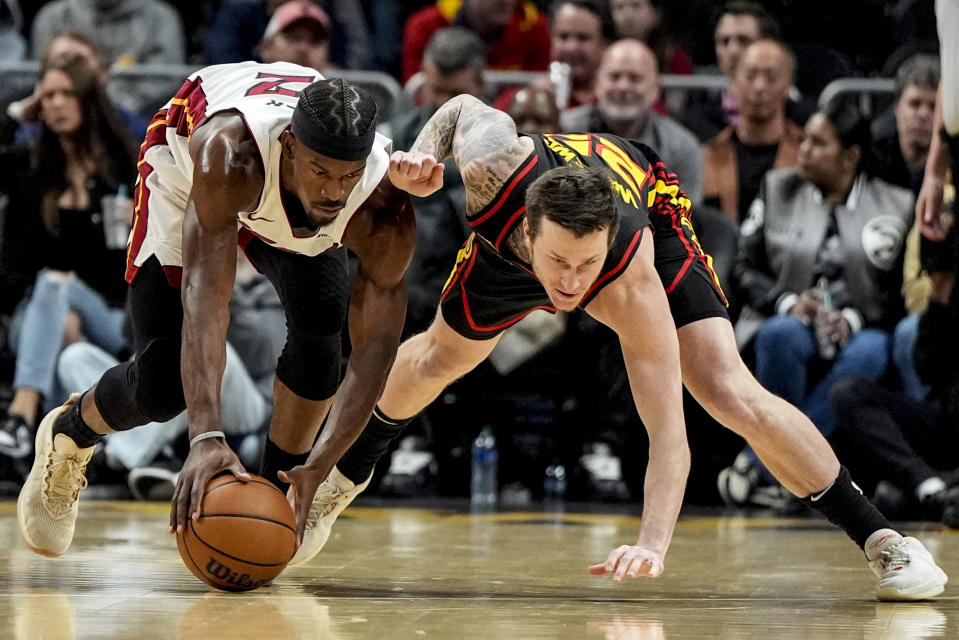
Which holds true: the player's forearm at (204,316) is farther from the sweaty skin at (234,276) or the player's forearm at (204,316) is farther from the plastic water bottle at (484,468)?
the plastic water bottle at (484,468)

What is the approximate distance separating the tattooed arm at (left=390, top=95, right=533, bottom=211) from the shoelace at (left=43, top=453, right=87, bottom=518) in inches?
61.1

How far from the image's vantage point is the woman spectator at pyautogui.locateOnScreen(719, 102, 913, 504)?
663 cm

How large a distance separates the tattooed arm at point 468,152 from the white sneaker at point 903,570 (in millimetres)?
1505

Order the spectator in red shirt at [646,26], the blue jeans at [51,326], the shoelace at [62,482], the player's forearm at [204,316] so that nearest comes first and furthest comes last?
the player's forearm at [204,316] < the shoelace at [62,482] < the blue jeans at [51,326] < the spectator in red shirt at [646,26]

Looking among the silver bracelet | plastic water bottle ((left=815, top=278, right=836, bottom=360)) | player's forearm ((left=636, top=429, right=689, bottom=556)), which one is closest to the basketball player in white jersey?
the silver bracelet

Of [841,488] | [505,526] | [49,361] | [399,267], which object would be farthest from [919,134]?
[49,361]

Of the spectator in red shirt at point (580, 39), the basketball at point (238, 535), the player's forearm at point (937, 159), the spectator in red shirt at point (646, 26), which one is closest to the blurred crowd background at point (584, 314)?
the spectator in red shirt at point (580, 39)

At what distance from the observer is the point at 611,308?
3.73 meters

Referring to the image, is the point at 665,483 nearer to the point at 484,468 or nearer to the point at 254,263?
the point at 254,263

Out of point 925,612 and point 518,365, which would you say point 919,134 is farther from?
point 925,612

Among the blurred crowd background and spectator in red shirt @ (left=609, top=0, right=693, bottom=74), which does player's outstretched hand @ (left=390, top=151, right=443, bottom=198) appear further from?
spectator in red shirt @ (left=609, top=0, right=693, bottom=74)

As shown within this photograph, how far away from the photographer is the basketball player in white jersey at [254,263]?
361 centimetres

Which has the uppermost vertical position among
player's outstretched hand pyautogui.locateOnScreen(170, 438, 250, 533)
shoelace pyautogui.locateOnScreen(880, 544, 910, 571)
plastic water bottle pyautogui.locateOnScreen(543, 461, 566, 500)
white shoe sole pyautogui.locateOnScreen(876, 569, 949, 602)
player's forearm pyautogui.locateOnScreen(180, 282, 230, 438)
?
player's forearm pyautogui.locateOnScreen(180, 282, 230, 438)

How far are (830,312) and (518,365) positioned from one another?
1.52 m
